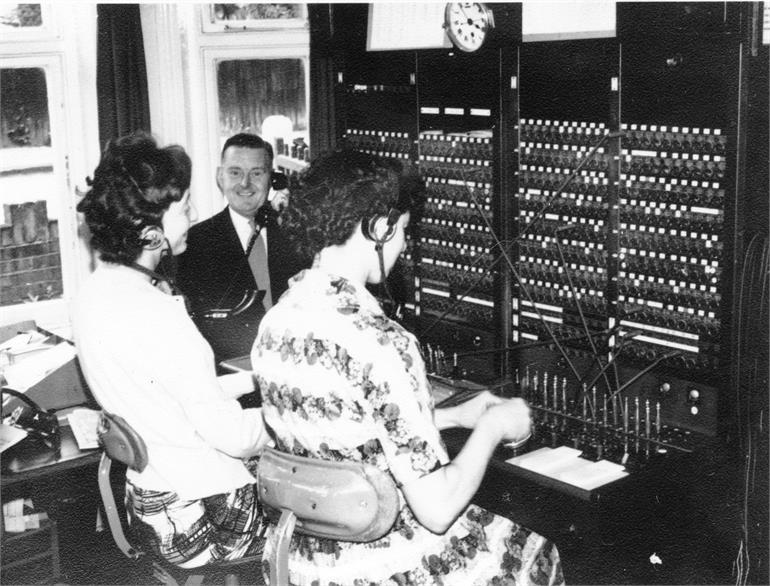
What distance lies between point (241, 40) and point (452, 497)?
3.40 metres

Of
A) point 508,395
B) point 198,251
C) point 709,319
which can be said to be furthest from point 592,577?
point 198,251

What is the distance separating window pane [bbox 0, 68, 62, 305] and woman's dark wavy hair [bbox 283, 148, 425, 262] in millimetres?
2585

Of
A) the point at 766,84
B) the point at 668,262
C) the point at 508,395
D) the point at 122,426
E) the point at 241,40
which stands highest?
the point at 241,40

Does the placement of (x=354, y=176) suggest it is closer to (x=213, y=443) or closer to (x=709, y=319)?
(x=213, y=443)

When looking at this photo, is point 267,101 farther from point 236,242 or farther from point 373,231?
point 373,231

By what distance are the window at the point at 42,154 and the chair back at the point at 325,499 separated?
2.75 m

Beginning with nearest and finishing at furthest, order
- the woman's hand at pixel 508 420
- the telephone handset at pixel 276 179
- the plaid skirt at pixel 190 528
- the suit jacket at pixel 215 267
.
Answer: the woman's hand at pixel 508 420 → the plaid skirt at pixel 190 528 → the suit jacket at pixel 215 267 → the telephone handset at pixel 276 179

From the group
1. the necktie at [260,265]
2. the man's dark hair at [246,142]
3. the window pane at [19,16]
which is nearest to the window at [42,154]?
the window pane at [19,16]

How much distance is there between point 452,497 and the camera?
167 cm

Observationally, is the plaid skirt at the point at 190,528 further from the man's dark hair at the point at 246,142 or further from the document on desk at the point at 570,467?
the man's dark hair at the point at 246,142

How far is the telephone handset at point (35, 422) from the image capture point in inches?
108

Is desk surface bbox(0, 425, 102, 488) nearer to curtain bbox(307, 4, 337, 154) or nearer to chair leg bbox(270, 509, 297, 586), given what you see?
chair leg bbox(270, 509, 297, 586)

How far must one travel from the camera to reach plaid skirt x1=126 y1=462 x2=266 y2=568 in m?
2.23

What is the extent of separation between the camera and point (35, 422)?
9.14ft
